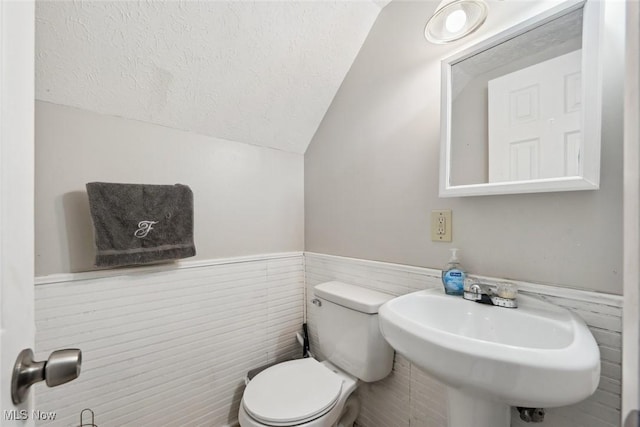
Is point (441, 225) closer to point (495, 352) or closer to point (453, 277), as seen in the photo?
point (453, 277)

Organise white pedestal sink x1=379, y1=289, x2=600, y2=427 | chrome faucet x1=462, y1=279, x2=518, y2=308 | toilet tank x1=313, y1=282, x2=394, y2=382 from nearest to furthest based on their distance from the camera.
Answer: white pedestal sink x1=379, y1=289, x2=600, y2=427
chrome faucet x1=462, y1=279, x2=518, y2=308
toilet tank x1=313, y1=282, x2=394, y2=382

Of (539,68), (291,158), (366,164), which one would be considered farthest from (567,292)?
(291,158)

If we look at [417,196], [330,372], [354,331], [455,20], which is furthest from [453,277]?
[455,20]

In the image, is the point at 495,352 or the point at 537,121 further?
the point at 537,121

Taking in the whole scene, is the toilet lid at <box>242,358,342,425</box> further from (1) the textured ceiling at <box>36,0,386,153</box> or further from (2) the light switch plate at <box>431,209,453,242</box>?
(1) the textured ceiling at <box>36,0,386,153</box>

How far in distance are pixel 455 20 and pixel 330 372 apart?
5.04 feet

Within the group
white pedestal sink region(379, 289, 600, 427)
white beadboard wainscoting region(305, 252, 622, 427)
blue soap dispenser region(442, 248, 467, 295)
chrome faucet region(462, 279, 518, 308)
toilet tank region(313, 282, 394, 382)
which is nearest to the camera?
white pedestal sink region(379, 289, 600, 427)

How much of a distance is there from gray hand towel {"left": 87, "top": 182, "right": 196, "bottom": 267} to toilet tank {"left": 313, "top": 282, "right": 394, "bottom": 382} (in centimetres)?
72

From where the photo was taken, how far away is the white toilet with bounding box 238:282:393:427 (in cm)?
96

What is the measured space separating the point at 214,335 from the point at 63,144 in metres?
1.06

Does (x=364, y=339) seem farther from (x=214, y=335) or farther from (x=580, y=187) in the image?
(x=580, y=187)

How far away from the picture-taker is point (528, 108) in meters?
0.82

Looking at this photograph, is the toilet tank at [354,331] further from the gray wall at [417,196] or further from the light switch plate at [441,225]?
the light switch plate at [441,225]

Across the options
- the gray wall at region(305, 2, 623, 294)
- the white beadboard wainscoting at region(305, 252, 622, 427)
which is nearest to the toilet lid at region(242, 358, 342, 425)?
the white beadboard wainscoting at region(305, 252, 622, 427)
